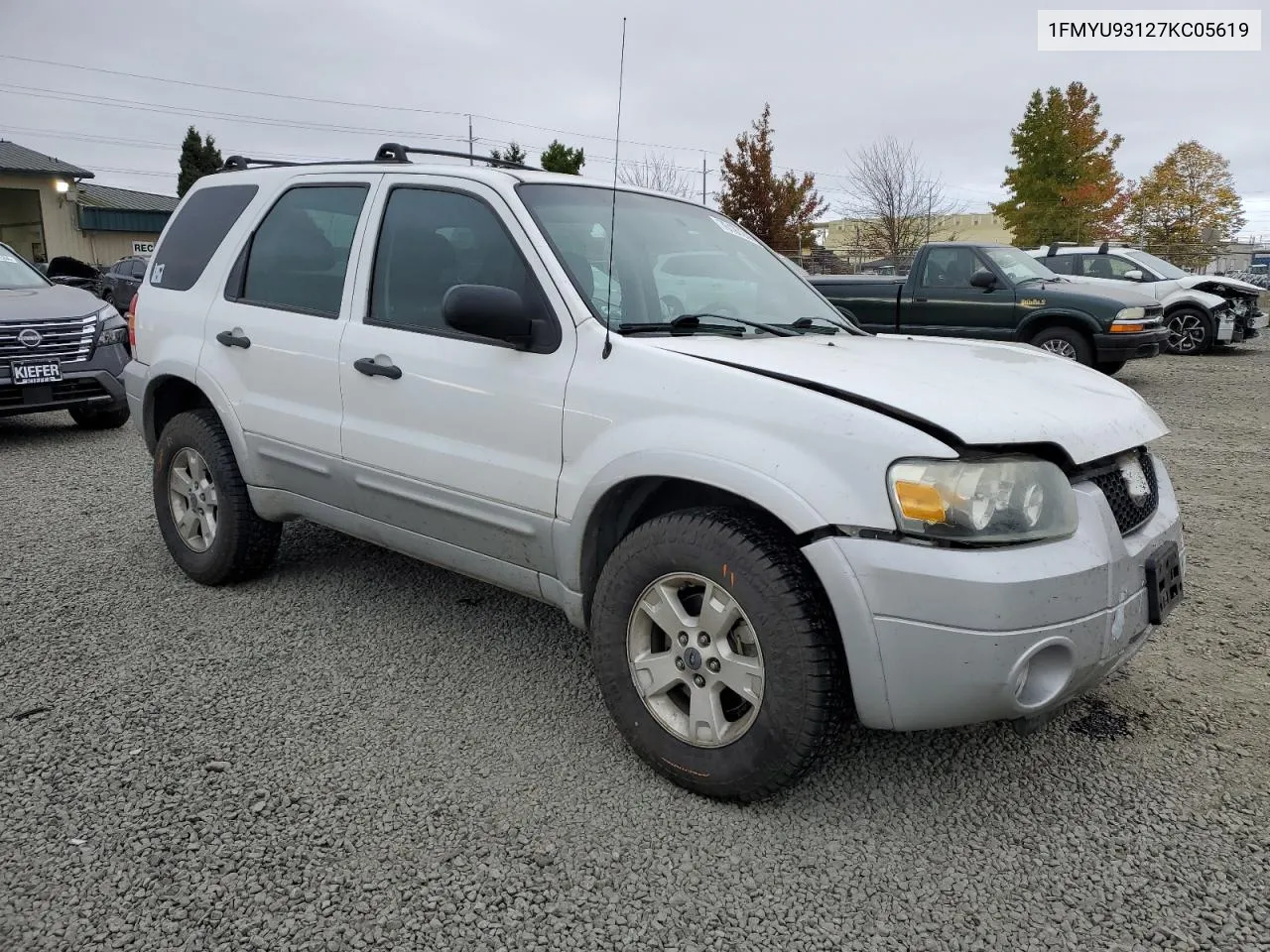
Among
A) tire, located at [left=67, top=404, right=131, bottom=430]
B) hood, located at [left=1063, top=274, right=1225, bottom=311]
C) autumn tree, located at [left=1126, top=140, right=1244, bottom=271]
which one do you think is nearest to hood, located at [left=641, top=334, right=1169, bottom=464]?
tire, located at [left=67, top=404, right=131, bottom=430]

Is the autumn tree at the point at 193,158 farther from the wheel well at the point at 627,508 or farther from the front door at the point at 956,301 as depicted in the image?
the wheel well at the point at 627,508

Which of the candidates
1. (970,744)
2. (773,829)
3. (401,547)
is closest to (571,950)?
(773,829)

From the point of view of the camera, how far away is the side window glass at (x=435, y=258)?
3250mm

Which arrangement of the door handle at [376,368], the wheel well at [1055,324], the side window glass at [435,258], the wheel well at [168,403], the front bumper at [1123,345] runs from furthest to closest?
1. the wheel well at [1055,324]
2. the front bumper at [1123,345]
3. the wheel well at [168,403]
4. the door handle at [376,368]
5. the side window glass at [435,258]

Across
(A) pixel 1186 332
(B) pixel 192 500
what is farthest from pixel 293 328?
(A) pixel 1186 332

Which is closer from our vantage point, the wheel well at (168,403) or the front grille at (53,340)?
the wheel well at (168,403)

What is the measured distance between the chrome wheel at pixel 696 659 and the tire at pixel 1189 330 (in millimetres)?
14784

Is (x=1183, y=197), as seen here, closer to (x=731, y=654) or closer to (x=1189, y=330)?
(x=1189, y=330)

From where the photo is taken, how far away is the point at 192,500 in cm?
441

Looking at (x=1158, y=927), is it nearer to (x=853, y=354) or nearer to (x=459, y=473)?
(x=853, y=354)

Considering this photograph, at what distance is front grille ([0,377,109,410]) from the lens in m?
7.68

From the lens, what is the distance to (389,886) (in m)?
2.35

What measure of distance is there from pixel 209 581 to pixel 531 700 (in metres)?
1.89

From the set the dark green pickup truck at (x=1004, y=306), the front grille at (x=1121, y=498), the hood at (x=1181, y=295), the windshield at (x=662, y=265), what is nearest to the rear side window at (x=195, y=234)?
the windshield at (x=662, y=265)
